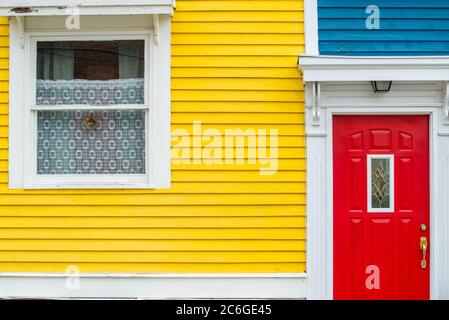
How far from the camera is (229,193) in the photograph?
7621 mm

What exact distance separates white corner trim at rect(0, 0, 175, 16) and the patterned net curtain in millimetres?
448

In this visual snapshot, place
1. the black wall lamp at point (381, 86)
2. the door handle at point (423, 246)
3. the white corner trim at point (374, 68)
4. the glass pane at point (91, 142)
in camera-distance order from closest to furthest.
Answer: the white corner trim at point (374, 68) → the black wall lamp at point (381, 86) → the door handle at point (423, 246) → the glass pane at point (91, 142)

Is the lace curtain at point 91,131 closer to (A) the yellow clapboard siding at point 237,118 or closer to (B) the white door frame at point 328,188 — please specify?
(A) the yellow clapboard siding at point 237,118

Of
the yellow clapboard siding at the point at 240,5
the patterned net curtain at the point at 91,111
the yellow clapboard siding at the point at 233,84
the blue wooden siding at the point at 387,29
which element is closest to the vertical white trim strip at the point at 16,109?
the patterned net curtain at the point at 91,111

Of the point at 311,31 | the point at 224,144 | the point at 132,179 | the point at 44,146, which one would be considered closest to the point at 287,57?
the point at 311,31

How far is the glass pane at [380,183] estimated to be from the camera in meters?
7.62

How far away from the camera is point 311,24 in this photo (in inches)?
301

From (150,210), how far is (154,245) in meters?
0.33

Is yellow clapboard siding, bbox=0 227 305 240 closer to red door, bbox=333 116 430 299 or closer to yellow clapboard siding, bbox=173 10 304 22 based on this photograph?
red door, bbox=333 116 430 299

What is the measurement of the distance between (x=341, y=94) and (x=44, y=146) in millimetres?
2835

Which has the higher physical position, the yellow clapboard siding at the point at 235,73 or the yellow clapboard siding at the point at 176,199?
the yellow clapboard siding at the point at 235,73

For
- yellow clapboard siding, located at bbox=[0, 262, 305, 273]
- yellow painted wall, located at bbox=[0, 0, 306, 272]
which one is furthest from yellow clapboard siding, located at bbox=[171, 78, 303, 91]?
yellow clapboard siding, located at bbox=[0, 262, 305, 273]

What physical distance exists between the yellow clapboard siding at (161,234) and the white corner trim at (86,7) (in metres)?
1.98

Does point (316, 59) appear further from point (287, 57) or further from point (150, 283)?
point (150, 283)
